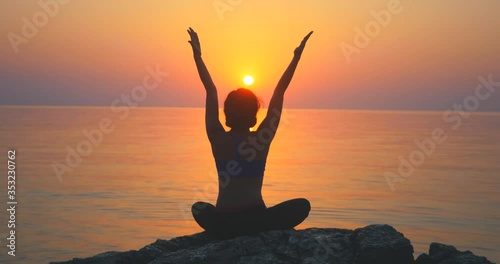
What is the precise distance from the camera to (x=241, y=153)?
7.36 m

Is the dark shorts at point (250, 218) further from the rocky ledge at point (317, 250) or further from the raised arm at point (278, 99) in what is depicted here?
the raised arm at point (278, 99)

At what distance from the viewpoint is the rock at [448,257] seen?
7.28 metres

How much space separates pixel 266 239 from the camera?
7461mm

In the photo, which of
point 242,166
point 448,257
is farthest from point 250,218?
point 448,257

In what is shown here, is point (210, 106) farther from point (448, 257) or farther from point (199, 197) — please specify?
point (199, 197)

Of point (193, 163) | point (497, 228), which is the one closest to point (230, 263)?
point (497, 228)

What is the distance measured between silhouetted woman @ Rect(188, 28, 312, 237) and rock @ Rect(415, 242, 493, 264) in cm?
175

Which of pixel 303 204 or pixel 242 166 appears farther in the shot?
pixel 303 204

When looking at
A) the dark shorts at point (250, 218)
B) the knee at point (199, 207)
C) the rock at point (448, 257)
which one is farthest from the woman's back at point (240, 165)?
the rock at point (448, 257)

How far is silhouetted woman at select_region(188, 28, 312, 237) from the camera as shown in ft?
24.1

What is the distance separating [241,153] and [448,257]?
2542 millimetres

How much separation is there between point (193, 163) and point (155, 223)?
20.6m

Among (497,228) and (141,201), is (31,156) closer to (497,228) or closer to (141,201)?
(141,201)

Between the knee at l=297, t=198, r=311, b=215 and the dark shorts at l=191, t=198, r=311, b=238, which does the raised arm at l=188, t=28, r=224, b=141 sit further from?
the knee at l=297, t=198, r=311, b=215
